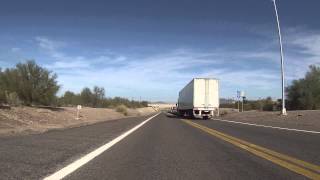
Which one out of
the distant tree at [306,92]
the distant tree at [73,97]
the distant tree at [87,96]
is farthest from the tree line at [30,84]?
the distant tree at [87,96]

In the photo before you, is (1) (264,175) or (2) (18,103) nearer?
(1) (264,175)

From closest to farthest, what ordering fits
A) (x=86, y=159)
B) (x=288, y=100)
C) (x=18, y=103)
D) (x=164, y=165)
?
(x=164, y=165) < (x=86, y=159) < (x=18, y=103) < (x=288, y=100)

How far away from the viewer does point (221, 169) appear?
9891mm

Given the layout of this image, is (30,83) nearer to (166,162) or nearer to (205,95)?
(205,95)

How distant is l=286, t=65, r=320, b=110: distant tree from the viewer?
75.6 m

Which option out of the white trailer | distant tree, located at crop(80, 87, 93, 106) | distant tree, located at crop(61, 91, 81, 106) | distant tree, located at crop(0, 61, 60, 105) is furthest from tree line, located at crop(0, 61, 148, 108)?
distant tree, located at crop(80, 87, 93, 106)

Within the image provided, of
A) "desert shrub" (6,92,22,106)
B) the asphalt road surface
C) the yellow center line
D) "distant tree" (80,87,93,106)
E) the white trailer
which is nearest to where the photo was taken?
the asphalt road surface

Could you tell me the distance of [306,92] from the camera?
252ft

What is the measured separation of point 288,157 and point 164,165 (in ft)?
10.8

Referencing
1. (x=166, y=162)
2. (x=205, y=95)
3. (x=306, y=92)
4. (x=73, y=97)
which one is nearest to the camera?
(x=166, y=162)

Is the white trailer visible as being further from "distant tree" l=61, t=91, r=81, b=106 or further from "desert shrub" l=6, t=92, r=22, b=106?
"distant tree" l=61, t=91, r=81, b=106

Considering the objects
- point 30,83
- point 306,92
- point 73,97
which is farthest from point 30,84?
point 73,97

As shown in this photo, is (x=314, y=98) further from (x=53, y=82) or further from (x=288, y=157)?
(x=288, y=157)

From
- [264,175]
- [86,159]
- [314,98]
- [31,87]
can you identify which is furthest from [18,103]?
[314,98]
